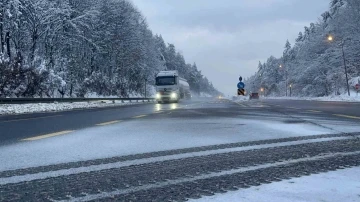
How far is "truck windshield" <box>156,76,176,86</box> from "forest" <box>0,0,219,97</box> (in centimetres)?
888

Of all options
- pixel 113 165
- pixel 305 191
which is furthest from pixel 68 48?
pixel 305 191

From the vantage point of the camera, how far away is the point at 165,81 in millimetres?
38188

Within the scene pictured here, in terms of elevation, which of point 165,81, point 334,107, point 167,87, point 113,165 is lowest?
point 334,107

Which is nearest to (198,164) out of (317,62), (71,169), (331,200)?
(71,169)

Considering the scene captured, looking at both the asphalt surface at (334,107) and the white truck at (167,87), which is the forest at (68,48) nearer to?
the white truck at (167,87)

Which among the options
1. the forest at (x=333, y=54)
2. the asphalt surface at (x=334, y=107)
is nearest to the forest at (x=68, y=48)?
the asphalt surface at (x=334, y=107)

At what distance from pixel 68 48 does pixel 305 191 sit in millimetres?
45655

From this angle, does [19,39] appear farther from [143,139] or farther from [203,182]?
[203,182]

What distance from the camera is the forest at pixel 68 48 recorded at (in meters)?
27.3

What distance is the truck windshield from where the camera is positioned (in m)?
38.0

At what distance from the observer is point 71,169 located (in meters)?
3.80

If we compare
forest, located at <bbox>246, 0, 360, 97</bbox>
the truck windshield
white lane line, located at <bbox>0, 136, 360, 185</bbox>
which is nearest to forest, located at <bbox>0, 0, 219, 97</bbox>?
the truck windshield

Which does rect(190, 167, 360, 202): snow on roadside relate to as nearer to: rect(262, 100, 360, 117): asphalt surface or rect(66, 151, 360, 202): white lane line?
rect(66, 151, 360, 202): white lane line

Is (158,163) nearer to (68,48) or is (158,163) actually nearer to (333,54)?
(68,48)
